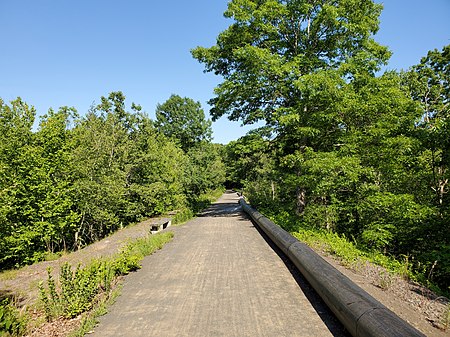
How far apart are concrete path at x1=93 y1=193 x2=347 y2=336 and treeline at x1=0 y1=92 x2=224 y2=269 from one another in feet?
24.7

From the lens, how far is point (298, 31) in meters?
14.9

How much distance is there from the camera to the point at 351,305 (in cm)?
407

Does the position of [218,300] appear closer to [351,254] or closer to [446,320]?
[446,320]

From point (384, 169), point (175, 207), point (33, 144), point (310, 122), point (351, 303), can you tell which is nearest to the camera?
point (351, 303)

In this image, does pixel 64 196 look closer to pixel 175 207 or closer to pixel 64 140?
pixel 64 140

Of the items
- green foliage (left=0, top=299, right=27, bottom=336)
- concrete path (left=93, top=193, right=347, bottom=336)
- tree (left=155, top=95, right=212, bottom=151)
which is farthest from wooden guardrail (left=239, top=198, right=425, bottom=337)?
tree (left=155, top=95, right=212, bottom=151)

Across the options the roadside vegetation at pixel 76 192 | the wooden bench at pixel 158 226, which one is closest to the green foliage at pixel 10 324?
the roadside vegetation at pixel 76 192

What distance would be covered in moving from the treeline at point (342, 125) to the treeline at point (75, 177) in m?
7.40

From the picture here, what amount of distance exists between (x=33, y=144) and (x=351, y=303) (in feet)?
52.0

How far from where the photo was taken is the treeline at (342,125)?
32.1 ft

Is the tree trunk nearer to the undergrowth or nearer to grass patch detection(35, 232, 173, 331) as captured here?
the undergrowth

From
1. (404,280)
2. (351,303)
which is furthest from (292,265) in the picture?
(351,303)

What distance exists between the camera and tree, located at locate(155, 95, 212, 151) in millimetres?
47000

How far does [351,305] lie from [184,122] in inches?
1813
